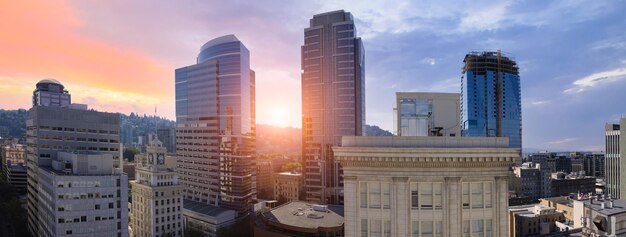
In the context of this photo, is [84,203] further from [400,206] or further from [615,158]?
[615,158]

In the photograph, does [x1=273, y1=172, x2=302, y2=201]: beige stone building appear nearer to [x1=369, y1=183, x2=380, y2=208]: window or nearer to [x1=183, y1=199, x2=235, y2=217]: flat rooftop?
[x1=183, y1=199, x2=235, y2=217]: flat rooftop

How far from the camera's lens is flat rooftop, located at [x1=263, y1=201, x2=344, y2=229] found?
7925 cm

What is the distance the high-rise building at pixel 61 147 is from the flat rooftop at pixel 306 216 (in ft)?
110

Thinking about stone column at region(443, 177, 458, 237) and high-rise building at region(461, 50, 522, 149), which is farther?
high-rise building at region(461, 50, 522, 149)

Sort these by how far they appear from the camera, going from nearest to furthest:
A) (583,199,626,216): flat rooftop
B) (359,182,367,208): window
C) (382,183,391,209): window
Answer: (382,183,391,209): window
(359,182,367,208): window
(583,199,626,216): flat rooftop

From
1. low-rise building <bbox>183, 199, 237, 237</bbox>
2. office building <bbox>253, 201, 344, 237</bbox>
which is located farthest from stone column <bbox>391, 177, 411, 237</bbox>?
low-rise building <bbox>183, 199, 237, 237</bbox>

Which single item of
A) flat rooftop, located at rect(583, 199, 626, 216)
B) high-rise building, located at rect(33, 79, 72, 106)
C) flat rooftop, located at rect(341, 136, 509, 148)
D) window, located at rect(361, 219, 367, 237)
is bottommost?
flat rooftop, located at rect(583, 199, 626, 216)

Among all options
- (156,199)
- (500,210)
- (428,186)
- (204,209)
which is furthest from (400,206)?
(204,209)

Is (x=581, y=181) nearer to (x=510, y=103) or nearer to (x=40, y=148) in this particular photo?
(x=510, y=103)

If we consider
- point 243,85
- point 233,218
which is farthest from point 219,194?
point 243,85

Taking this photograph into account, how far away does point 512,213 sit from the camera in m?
92.9

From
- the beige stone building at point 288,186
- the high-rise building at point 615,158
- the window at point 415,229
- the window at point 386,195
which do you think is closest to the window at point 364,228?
the window at point 386,195

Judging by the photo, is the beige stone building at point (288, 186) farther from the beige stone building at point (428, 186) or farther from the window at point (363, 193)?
Result: the beige stone building at point (428, 186)

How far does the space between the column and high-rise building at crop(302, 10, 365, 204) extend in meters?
114
